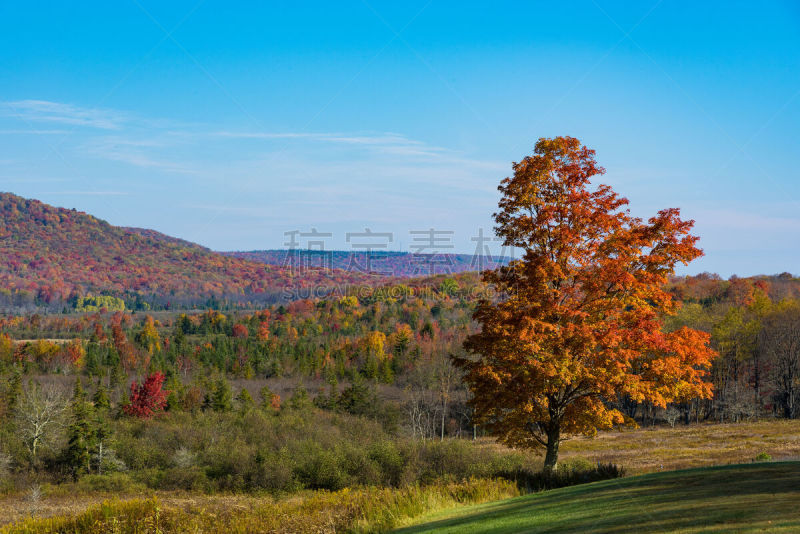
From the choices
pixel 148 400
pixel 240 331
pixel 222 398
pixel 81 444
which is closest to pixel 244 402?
pixel 222 398

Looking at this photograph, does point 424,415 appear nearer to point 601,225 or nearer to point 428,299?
point 601,225

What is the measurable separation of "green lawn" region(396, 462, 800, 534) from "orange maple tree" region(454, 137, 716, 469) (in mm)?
4069

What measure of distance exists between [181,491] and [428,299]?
446 ft

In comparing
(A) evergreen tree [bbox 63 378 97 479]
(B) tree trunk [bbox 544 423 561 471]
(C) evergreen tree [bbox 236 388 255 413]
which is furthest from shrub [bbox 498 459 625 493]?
(C) evergreen tree [bbox 236 388 255 413]

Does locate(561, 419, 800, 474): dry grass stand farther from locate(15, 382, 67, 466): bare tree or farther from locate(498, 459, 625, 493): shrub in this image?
locate(15, 382, 67, 466): bare tree

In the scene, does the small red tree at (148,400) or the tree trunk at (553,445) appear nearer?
the tree trunk at (553,445)

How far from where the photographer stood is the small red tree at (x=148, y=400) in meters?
62.8

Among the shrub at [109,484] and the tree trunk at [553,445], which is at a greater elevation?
the tree trunk at [553,445]

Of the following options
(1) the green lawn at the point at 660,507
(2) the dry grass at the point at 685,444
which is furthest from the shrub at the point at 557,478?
(2) the dry grass at the point at 685,444

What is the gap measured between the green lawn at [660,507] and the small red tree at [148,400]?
58.7 metres

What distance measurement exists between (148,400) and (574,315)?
5909cm

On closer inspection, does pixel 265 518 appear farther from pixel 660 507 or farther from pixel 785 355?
pixel 785 355

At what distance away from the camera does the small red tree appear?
62.8 meters

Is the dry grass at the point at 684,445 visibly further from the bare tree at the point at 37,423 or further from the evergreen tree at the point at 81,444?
the bare tree at the point at 37,423
